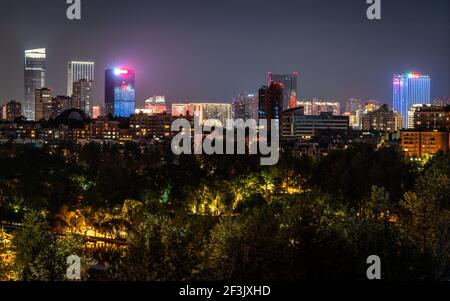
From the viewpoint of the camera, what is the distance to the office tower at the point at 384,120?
7294 cm

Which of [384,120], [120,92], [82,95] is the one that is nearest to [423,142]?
[384,120]

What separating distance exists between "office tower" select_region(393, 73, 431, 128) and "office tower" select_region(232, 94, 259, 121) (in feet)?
51.6

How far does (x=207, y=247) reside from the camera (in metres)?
8.92

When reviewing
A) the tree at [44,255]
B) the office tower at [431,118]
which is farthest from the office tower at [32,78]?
the tree at [44,255]

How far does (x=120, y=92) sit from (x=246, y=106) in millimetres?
16912

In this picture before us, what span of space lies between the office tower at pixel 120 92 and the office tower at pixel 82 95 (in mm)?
3412

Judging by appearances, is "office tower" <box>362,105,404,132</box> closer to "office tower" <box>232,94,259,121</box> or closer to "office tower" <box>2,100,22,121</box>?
"office tower" <box>232,94,259,121</box>

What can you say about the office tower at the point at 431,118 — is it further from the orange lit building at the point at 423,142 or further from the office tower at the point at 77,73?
the office tower at the point at 77,73

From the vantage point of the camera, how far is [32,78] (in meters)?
73.8

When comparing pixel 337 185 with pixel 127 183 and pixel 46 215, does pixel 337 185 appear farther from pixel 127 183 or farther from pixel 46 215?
pixel 46 215

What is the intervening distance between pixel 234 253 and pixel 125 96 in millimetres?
72916

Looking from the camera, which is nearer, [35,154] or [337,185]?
[337,185]

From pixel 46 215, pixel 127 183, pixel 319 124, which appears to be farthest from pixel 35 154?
pixel 319 124

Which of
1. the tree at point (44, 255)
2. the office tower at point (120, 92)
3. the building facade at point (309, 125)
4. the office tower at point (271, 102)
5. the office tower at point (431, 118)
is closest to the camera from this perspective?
the tree at point (44, 255)
